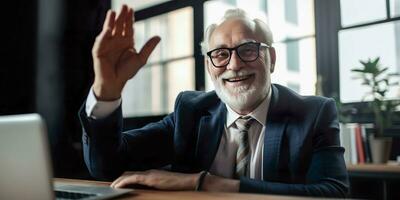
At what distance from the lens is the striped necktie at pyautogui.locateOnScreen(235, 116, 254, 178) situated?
A: 1.64 m

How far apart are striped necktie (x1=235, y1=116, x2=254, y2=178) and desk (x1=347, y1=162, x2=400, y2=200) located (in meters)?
0.37

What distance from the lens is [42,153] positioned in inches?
50.8

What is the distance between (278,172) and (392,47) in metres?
0.58

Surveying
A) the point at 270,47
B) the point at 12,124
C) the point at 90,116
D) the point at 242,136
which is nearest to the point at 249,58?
the point at 270,47

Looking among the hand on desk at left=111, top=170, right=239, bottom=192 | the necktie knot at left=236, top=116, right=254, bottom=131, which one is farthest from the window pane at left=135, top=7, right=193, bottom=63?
the hand on desk at left=111, top=170, right=239, bottom=192

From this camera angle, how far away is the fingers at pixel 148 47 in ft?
5.94

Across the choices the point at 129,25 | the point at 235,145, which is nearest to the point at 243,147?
the point at 235,145

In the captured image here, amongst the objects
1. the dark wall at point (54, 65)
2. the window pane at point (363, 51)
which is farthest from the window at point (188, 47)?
the dark wall at point (54, 65)

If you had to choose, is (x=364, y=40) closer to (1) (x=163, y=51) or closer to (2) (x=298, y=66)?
(2) (x=298, y=66)

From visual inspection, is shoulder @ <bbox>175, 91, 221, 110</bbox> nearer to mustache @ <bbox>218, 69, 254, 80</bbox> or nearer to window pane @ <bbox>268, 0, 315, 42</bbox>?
mustache @ <bbox>218, 69, 254, 80</bbox>

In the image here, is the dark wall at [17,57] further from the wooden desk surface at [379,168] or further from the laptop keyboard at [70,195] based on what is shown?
the wooden desk surface at [379,168]

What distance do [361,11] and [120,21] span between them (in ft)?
3.06

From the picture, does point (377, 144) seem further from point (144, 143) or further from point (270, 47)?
point (144, 143)

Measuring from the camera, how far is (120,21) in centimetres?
180
